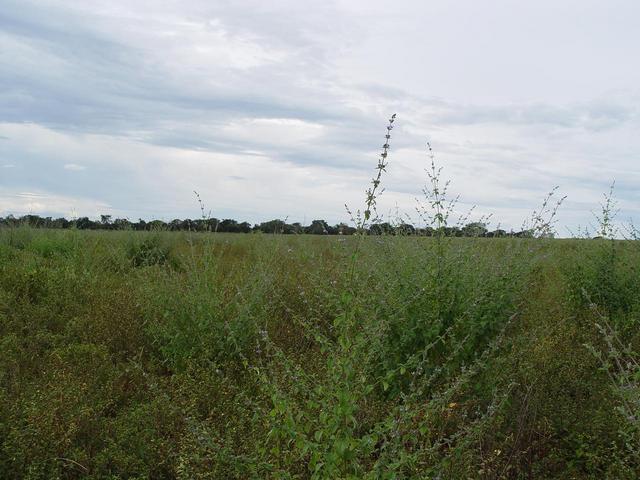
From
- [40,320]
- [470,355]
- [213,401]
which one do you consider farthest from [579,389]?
[40,320]

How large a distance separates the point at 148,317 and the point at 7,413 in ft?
7.35

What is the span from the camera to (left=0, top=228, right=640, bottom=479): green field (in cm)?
333

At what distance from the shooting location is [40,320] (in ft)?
23.5

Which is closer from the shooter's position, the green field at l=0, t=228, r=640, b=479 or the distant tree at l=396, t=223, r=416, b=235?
the green field at l=0, t=228, r=640, b=479

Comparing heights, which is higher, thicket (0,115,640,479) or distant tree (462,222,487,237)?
distant tree (462,222,487,237)

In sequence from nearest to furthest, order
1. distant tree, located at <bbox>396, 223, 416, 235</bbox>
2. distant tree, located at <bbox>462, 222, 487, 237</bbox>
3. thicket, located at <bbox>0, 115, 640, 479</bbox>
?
1. thicket, located at <bbox>0, 115, 640, 479</bbox>
2. distant tree, located at <bbox>462, 222, 487, 237</bbox>
3. distant tree, located at <bbox>396, 223, 416, 235</bbox>

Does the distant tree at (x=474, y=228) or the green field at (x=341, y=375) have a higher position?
the distant tree at (x=474, y=228)

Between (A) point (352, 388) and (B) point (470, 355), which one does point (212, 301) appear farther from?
(A) point (352, 388)

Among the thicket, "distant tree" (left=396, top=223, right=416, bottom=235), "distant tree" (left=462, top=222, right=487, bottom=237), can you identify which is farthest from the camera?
"distant tree" (left=396, top=223, right=416, bottom=235)

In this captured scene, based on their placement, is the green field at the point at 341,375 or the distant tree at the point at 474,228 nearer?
the green field at the point at 341,375

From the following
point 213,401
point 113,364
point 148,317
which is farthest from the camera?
point 148,317

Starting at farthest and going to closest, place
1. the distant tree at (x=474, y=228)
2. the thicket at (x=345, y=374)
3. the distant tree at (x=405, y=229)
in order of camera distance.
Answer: the distant tree at (x=405, y=229) → the distant tree at (x=474, y=228) → the thicket at (x=345, y=374)

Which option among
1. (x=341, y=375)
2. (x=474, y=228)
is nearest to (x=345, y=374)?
(x=341, y=375)

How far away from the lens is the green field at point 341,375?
333 centimetres
